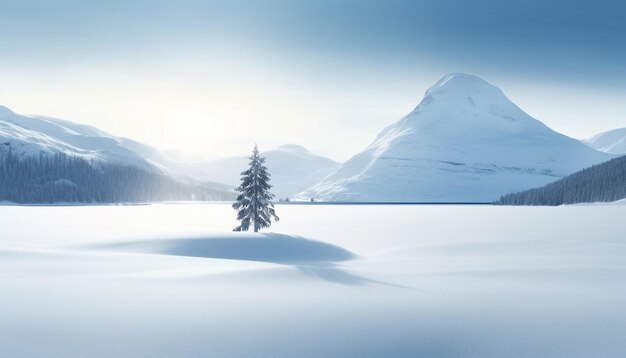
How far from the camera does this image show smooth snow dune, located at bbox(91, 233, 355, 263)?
3247 cm

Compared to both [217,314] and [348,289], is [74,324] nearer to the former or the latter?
[217,314]

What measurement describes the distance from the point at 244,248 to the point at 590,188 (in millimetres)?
153964

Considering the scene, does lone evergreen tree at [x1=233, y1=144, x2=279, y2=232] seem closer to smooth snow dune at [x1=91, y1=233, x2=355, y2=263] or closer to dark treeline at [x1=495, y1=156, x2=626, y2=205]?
smooth snow dune at [x1=91, y1=233, x2=355, y2=263]

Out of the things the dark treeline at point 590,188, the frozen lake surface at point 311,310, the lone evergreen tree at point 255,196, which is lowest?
the frozen lake surface at point 311,310

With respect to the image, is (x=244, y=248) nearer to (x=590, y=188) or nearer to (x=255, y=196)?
(x=255, y=196)

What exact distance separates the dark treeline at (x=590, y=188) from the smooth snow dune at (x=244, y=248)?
138 meters

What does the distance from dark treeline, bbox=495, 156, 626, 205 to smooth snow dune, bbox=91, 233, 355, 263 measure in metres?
138

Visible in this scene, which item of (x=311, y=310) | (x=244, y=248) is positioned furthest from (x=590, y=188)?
(x=311, y=310)

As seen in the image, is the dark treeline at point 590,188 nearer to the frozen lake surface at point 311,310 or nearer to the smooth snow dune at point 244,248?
the smooth snow dune at point 244,248

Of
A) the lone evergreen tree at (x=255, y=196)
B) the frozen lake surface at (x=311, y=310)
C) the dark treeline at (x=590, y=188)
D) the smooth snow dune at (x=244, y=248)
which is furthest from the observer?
the dark treeline at (x=590, y=188)

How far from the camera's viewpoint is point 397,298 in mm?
13430

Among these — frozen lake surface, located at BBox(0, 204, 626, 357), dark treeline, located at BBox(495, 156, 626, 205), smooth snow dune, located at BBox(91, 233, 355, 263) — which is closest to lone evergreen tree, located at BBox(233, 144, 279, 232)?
smooth snow dune, located at BBox(91, 233, 355, 263)

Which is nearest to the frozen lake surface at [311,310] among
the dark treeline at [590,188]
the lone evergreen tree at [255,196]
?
the lone evergreen tree at [255,196]

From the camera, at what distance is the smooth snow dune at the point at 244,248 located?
3247cm
